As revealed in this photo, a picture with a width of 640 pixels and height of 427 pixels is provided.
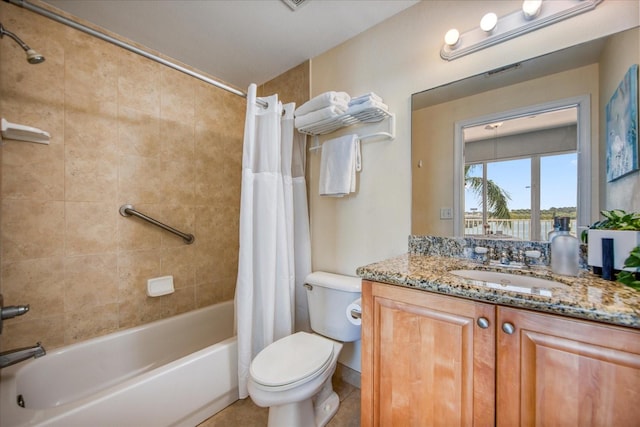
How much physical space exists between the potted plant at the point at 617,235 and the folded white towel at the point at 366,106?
104 cm

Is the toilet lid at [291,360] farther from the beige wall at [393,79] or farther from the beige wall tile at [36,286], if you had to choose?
the beige wall tile at [36,286]

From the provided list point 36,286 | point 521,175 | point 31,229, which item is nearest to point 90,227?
point 31,229

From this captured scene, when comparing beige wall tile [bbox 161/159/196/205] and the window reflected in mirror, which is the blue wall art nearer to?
the window reflected in mirror

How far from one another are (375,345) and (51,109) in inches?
82.2

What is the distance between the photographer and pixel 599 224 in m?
0.93

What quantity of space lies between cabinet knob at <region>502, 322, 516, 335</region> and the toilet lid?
31.2 inches

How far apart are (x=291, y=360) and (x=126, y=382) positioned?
0.75 m

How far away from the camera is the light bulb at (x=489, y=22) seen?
1.14 metres

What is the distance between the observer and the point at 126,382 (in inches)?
44.9

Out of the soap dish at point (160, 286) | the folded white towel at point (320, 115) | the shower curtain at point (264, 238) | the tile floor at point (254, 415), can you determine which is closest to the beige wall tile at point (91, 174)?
the soap dish at point (160, 286)

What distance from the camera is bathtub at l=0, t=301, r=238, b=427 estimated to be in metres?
1.02

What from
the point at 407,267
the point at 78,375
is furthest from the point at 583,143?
the point at 78,375

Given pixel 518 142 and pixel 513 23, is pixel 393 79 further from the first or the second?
pixel 518 142

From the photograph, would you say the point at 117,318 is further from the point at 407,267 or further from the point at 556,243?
the point at 556,243
